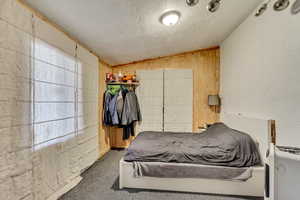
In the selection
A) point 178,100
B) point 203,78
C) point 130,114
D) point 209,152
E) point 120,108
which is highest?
point 203,78

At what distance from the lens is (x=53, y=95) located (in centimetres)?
181

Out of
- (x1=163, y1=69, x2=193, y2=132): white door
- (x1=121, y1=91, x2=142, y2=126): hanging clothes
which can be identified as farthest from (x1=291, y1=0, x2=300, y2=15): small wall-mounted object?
(x1=121, y1=91, x2=142, y2=126): hanging clothes

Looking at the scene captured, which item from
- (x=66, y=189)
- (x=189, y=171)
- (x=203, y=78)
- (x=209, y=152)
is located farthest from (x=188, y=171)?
(x=203, y=78)

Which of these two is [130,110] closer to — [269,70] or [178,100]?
[178,100]

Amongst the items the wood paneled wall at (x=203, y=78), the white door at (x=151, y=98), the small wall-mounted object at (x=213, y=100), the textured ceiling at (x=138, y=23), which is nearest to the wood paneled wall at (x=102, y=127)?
the textured ceiling at (x=138, y=23)

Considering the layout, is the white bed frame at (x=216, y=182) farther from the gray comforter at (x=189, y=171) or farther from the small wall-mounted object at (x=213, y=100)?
the small wall-mounted object at (x=213, y=100)

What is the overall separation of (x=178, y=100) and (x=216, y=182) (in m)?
2.04

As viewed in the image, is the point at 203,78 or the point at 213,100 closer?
the point at 213,100

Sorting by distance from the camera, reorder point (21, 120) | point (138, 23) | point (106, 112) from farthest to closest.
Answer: point (106, 112), point (138, 23), point (21, 120)

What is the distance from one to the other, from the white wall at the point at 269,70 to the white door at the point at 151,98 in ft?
5.04

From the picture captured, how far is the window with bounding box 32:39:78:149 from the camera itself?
1.57 meters

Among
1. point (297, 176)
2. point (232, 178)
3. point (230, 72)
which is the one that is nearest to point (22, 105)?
point (297, 176)

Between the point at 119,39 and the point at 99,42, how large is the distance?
1.07 feet

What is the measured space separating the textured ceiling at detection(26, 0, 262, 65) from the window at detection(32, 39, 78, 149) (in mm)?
400
